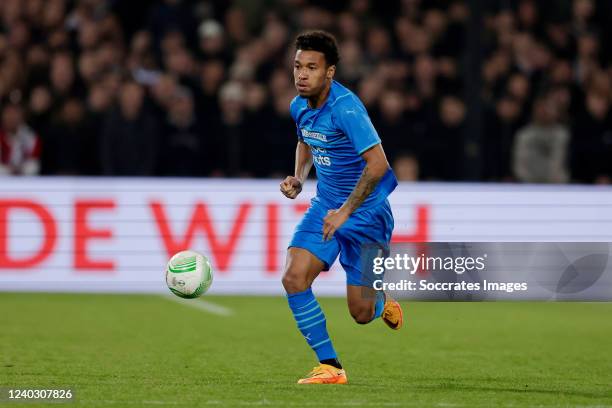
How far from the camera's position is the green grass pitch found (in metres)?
7.11

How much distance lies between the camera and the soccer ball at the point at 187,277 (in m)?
8.00

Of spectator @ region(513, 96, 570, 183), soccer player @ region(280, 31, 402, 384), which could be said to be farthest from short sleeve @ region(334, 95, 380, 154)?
spectator @ region(513, 96, 570, 183)

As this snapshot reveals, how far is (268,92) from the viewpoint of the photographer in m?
14.5

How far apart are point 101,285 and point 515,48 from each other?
588cm

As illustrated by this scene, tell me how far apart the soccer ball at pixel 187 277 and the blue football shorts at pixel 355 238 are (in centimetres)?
74

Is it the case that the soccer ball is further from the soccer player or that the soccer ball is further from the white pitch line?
the white pitch line

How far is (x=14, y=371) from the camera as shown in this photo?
7.93 metres

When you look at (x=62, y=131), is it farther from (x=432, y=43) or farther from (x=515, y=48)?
(x=515, y=48)

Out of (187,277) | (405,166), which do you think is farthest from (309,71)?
(405,166)

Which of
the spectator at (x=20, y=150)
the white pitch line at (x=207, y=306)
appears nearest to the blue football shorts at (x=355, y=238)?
the white pitch line at (x=207, y=306)

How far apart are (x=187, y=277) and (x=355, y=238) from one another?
3.72ft

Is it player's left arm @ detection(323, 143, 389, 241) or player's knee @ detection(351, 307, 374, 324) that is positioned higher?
player's left arm @ detection(323, 143, 389, 241)

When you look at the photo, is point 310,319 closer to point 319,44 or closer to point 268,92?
point 319,44

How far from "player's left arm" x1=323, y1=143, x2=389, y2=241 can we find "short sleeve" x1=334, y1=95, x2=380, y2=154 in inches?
2.0
